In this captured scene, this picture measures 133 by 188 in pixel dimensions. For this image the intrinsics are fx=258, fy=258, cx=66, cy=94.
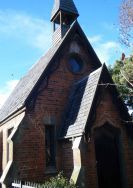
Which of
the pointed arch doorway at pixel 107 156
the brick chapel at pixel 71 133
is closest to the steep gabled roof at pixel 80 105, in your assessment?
the brick chapel at pixel 71 133

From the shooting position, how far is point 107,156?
12.4 m

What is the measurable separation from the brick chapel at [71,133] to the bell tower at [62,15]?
2.66m

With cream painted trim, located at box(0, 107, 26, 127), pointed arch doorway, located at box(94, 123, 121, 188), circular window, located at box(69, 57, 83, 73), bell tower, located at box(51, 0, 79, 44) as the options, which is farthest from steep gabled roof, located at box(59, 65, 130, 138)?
bell tower, located at box(51, 0, 79, 44)

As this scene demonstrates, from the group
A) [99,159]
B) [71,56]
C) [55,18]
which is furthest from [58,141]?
[55,18]

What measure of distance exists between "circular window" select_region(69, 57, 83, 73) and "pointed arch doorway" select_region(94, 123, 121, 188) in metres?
4.16

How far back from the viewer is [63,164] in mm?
12344

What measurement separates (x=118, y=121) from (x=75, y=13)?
28.0ft

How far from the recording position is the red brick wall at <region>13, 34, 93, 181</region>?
11414 mm

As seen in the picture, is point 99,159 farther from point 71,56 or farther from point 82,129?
point 71,56

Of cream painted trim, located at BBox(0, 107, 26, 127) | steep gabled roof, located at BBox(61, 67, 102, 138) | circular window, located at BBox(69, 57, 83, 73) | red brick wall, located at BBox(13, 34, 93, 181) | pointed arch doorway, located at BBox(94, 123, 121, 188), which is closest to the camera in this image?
steep gabled roof, located at BBox(61, 67, 102, 138)

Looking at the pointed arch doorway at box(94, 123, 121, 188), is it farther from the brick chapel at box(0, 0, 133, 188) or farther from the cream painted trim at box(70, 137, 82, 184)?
the cream painted trim at box(70, 137, 82, 184)

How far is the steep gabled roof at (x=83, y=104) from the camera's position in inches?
442

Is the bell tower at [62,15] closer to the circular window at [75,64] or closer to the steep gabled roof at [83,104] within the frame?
the circular window at [75,64]

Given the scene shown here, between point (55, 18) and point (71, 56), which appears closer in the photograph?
point (71, 56)
